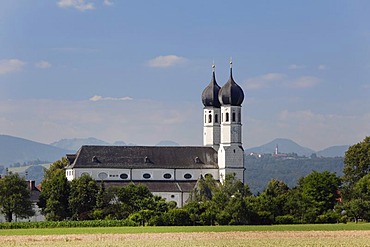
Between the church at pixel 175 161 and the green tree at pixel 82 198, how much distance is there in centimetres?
1382

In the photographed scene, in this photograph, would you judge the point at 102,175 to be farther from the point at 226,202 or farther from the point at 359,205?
the point at 359,205

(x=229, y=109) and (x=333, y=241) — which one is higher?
(x=229, y=109)

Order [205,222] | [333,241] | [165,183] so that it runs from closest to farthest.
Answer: [333,241] < [205,222] < [165,183]

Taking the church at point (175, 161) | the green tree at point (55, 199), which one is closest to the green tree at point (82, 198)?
the green tree at point (55, 199)

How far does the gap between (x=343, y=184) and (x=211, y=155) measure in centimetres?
2262

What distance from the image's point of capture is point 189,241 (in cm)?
5759

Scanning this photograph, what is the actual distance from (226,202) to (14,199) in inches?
906

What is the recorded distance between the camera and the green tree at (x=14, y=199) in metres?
102

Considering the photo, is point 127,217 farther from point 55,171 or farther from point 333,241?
point 333,241

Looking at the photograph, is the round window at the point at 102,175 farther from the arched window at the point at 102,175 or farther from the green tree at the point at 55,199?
the green tree at the point at 55,199

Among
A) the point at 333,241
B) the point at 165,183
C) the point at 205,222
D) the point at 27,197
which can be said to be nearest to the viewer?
the point at 333,241

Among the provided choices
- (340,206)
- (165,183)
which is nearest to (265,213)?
(340,206)

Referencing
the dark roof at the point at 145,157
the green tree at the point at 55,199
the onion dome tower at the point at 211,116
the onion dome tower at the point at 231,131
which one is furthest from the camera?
the onion dome tower at the point at 211,116

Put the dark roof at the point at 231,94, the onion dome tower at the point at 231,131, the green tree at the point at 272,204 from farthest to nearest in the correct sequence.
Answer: the dark roof at the point at 231,94 → the onion dome tower at the point at 231,131 → the green tree at the point at 272,204
